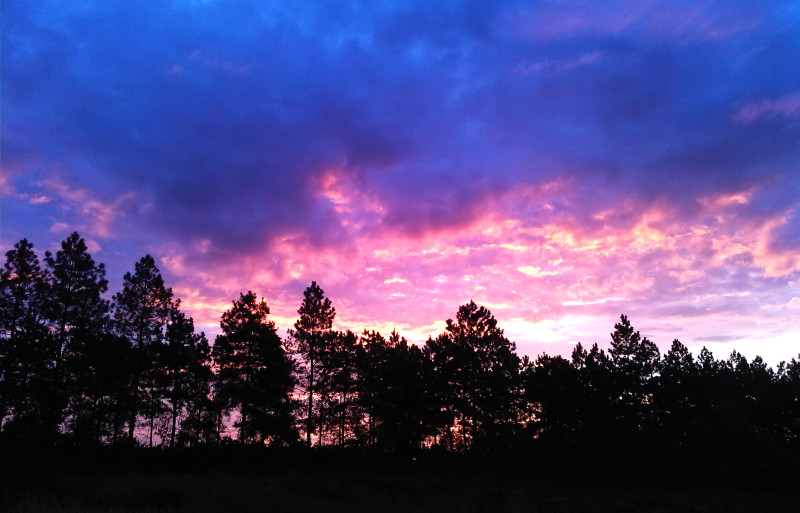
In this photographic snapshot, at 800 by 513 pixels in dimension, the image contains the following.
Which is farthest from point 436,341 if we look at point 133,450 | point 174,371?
point 133,450

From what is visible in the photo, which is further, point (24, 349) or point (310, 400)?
point (310, 400)

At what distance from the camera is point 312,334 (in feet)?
149

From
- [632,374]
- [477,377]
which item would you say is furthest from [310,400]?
[632,374]

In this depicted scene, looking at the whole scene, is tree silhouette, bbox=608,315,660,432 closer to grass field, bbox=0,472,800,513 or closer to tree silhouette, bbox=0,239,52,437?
grass field, bbox=0,472,800,513

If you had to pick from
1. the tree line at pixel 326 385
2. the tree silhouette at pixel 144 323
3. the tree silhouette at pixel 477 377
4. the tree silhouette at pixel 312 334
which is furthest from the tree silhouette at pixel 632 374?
the tree silhouette at pixel 144 323

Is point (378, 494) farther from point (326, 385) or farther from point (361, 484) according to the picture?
point (326, 385)

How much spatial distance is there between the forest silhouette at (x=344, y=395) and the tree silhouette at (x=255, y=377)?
0.12 meters

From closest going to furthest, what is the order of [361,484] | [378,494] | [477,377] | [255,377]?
1. [378,494]
2. [361,484]
3. [255,377]
4. [477,377]

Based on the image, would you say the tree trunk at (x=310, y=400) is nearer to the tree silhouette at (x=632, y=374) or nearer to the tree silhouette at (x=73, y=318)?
the tree silhouette at (x=73, y=318)

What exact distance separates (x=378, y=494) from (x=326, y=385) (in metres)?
15.6

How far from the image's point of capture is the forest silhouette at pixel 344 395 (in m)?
35.3

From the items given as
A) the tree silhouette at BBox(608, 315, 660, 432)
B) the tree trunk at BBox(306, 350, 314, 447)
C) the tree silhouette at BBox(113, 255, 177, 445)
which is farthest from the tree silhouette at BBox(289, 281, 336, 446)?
the tree silhouette at BBox(608, 315, 660, 432)

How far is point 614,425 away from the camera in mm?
40656

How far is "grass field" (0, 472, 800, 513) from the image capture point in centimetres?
2280
